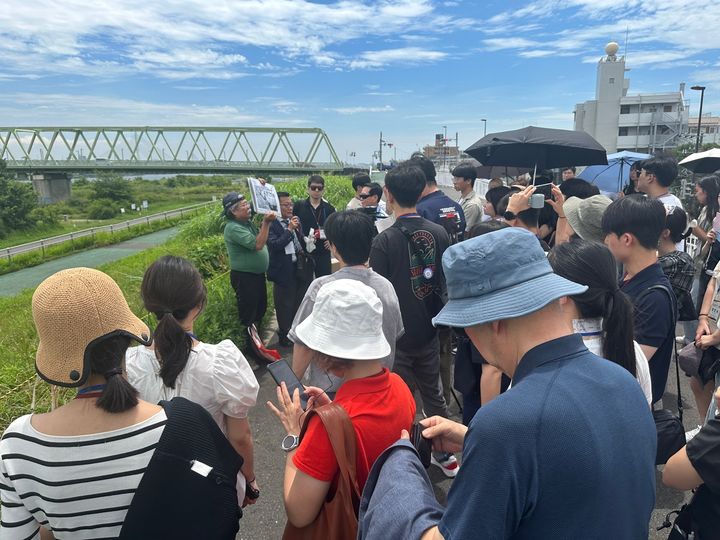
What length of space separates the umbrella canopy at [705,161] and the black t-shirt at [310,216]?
482 cm

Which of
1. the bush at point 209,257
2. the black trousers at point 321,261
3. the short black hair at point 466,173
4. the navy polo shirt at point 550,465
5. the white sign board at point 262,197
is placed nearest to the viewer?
the navy polo shirt at point 550,465

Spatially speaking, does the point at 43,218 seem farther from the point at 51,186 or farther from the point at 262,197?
the point at 262,197

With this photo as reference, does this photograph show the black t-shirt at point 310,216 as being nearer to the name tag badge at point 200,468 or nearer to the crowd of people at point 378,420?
the crowd of people at point 378,420

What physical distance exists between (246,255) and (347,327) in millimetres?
3035

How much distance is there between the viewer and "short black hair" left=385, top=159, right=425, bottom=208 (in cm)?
311

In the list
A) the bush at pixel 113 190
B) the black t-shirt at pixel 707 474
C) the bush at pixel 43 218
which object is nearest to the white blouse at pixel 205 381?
the black t-shirt at pixel 707 474

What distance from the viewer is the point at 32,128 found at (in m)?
Answer: 86.6

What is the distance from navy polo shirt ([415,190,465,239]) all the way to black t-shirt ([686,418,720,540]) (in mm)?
3111

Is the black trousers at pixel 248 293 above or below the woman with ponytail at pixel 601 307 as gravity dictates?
below

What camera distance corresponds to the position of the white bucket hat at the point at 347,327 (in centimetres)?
165

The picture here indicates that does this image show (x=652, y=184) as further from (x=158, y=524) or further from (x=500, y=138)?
(x=158, y=524)

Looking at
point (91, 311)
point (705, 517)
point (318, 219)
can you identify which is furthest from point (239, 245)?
point (705, 517)

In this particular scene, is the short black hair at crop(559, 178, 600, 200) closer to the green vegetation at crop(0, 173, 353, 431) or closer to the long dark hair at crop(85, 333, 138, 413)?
the green vegetation at crop(0, 173, 353, 431)

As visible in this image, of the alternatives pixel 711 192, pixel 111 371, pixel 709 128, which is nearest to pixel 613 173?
pixel 711 192
